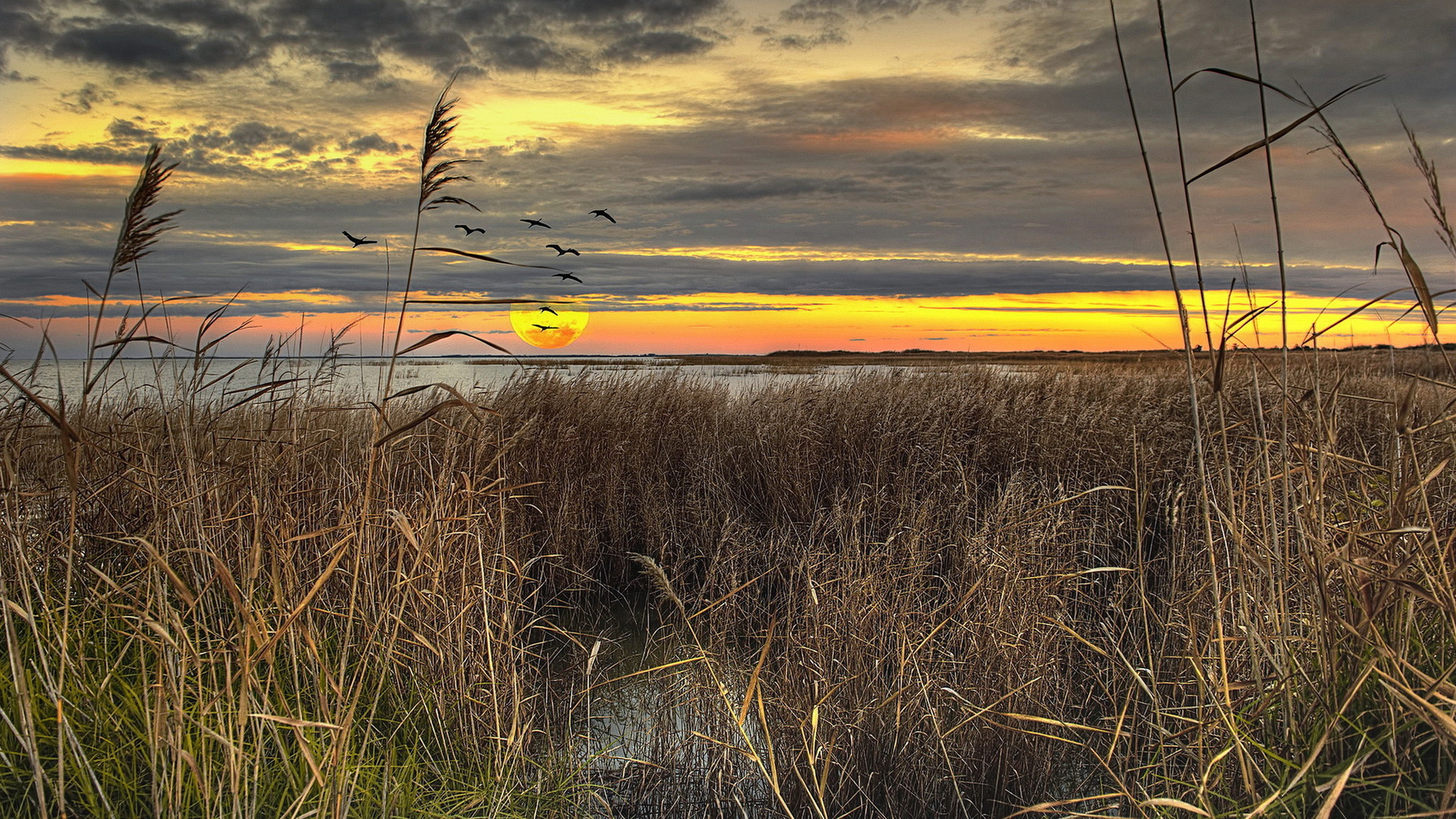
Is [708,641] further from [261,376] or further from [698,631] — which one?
[261,376]

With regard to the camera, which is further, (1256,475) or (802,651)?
(802,651)

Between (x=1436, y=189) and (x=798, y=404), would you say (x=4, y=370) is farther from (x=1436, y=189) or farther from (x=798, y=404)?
(x=798, y=404)

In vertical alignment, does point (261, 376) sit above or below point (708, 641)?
above

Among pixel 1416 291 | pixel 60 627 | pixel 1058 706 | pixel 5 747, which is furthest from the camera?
pixel 1058 706

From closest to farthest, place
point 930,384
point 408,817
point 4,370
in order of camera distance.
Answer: point 4,370 < point 408,817 < point 930,384

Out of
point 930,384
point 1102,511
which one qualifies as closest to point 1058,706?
point 1102,511

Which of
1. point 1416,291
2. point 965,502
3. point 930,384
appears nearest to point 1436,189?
point 1416,291

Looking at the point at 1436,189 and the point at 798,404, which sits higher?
the point at 1436,189

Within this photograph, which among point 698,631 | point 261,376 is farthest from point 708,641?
point 261,376

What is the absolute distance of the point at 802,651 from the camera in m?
4.22

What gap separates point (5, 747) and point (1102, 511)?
23.5 feet

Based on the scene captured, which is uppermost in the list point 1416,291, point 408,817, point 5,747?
point 1416,291

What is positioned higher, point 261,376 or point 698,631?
point 261,376

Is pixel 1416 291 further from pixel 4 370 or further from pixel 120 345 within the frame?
pixel 120 345
